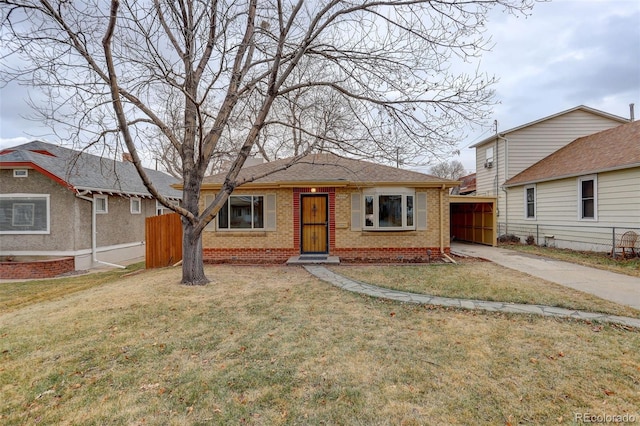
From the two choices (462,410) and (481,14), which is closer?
(462,410)

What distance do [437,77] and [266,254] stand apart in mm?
7298

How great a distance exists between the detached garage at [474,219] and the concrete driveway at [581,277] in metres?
3.00

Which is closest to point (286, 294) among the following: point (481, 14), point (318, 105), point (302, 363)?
point (302, 363)

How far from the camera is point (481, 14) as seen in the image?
5660 millimetres

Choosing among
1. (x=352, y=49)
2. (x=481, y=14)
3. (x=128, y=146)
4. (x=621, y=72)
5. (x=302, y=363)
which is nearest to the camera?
(x=302, y=363)

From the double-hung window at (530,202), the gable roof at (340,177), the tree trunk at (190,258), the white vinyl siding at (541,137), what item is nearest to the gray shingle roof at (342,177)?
the gable roof at (340,177)

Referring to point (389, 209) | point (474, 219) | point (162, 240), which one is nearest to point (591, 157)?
point (474, 219)

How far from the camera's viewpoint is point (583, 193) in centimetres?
1120

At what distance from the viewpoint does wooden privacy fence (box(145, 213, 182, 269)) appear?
964 cm

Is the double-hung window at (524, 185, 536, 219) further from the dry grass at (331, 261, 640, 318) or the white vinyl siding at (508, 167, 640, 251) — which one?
the dry grass at (331, 261, 640, 318)

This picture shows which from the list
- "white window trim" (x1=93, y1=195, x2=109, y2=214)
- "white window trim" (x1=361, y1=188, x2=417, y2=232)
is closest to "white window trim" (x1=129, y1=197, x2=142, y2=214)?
"white window trim" (x1=93, y1=195, x2=109, y2=214)

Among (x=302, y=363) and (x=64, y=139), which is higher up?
(x=64, y=139)

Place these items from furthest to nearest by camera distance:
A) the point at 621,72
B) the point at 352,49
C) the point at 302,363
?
the point at 621,72 → the point at 352,49 → the point at 302,363

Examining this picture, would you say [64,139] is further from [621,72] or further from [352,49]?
[621,72]
